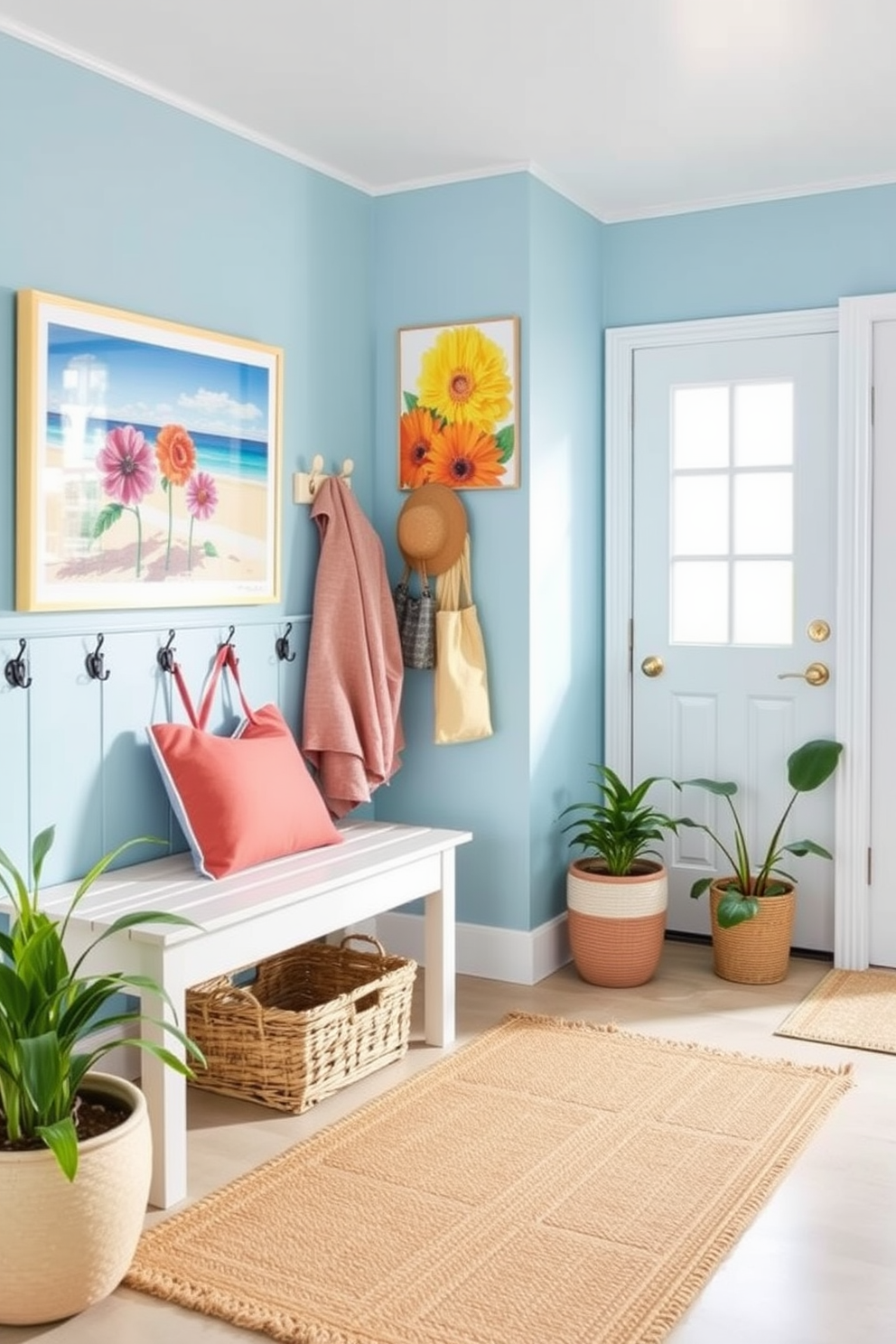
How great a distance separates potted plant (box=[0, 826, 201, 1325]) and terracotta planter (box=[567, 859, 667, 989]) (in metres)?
1.82

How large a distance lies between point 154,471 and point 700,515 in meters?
1.85

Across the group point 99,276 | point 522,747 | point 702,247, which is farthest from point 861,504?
point 99,276

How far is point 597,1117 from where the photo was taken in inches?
121

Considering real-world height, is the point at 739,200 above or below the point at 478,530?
above

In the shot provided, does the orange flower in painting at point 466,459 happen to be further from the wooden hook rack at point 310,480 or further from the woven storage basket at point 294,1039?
the woven storage basket at point 294,1039

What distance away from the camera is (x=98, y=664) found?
320 cm

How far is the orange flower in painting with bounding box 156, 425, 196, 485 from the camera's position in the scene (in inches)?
132

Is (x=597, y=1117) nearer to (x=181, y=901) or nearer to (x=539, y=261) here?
(x=181, y=901)

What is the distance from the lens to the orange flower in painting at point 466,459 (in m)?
4.03

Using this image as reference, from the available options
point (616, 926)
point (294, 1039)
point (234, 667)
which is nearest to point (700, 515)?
point (616, 926)

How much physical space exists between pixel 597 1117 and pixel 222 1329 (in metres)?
1.10

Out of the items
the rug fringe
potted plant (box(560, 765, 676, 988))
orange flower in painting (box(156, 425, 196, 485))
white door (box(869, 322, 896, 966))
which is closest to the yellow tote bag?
potted plant (box(560, 765, 676, 988))

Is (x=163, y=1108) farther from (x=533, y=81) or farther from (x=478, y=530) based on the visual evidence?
(x=533, y=81)

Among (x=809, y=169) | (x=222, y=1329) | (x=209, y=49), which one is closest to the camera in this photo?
(x=222, y=1329)
